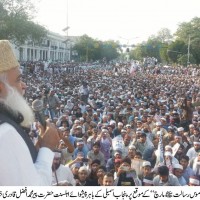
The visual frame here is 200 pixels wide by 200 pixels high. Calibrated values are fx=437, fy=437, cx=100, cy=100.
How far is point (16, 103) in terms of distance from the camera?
5.39 ft

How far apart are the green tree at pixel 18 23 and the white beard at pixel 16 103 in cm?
3193

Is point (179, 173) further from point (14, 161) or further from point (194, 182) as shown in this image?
point (14, 161)

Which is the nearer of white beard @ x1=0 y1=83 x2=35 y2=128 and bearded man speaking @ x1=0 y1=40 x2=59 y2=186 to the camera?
bearded man speaking @ x1=0 y1=40 x2=59 y2=186

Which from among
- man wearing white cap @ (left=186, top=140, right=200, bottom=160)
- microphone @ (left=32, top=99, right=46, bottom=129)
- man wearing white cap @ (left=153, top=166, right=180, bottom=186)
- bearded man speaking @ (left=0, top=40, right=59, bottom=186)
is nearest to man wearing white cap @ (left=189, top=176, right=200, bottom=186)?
man wearing white cap @ (left=153, top=166, right=180, bottom=186)

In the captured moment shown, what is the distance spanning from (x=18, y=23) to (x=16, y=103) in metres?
32.5

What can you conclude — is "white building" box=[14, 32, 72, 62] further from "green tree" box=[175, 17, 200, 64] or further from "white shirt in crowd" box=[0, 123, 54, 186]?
"white shirt in crowd" box=[0, 123, 54, 186]

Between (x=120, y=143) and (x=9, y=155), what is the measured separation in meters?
6.77

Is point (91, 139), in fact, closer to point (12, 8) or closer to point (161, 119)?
point (161, 119)

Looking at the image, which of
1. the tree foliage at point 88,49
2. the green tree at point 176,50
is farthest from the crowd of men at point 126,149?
the tree foliage at point 88,49

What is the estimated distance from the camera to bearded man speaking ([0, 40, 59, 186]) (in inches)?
55.3

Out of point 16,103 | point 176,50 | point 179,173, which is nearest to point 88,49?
point 176,50

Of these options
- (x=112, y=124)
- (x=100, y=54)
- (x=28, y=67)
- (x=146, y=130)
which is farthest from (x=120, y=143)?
(x=100, y=54)
